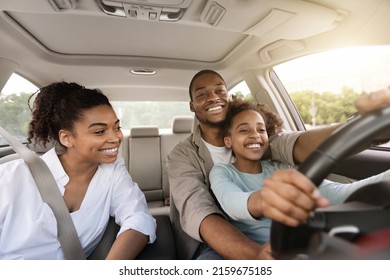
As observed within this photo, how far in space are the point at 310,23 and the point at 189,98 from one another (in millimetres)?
571

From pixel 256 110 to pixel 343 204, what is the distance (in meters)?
0.56

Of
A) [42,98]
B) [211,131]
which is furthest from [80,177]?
[211,131]

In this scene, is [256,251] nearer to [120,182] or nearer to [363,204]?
[363,204]

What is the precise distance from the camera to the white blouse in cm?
72

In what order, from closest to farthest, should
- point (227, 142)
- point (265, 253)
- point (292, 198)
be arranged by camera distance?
point (292, 198), point (265, 253), point (227, 142)

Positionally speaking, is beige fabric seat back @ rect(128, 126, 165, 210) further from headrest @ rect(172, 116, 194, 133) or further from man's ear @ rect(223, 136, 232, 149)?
man's ear @ rect(223, 136, 232, 149)

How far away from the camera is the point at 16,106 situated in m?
0.91

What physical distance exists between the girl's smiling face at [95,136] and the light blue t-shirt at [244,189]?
13.5 inches

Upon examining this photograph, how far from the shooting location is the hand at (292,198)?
410mm

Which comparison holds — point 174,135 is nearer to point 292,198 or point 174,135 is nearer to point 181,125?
point 181,125

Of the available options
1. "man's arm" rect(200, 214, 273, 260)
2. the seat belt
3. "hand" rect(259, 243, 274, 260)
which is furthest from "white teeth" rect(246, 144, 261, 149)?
the seat belt

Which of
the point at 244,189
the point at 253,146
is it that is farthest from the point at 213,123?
the point at 244,189

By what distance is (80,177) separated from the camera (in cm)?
89

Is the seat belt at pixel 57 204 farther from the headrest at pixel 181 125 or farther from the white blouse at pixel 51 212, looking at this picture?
the headrest at pixel 181 125
